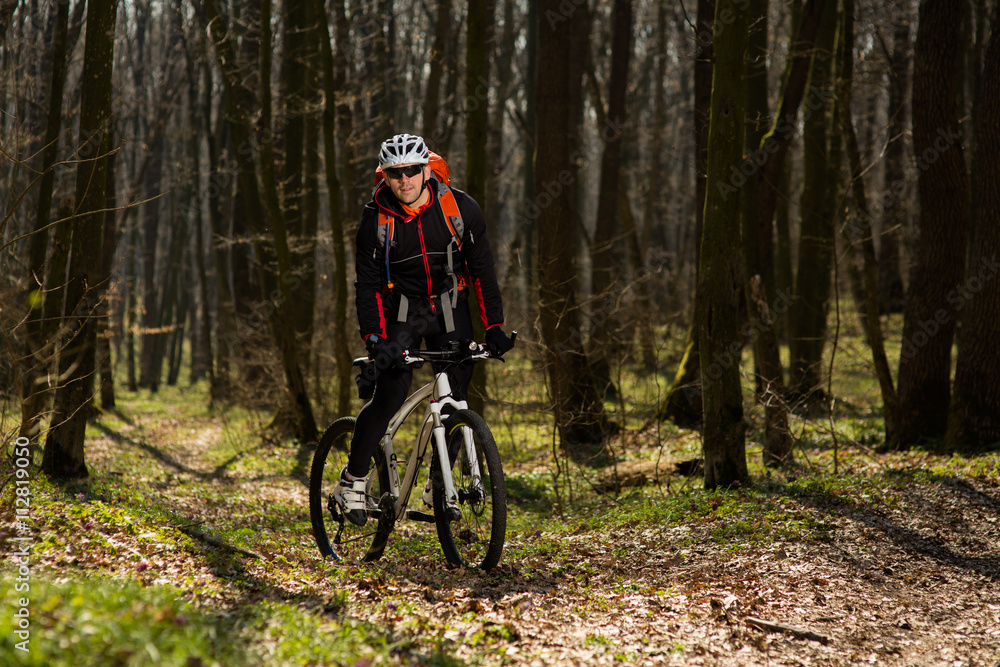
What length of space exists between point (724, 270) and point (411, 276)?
10.0 feet

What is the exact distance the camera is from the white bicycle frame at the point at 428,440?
4.55 metres

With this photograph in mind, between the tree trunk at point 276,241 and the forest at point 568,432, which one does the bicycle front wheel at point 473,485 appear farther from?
the tree trunk at point 276,241

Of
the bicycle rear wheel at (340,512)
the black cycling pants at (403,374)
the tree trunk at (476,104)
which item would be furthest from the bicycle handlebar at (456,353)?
the tree trunk at (476,104)

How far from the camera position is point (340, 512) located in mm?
5457

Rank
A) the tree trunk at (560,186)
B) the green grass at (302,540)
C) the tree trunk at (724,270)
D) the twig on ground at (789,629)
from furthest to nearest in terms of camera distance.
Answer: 1. the tree trunk at (560,186)
2. the tree trunk at (724,270)
3. the twig on ground at (789,629)
4. the green grass at (302,540)

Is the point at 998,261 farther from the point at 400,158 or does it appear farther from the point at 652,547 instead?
the point at 400,158

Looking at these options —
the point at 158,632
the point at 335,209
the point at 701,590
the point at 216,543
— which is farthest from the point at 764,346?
the point at 158,632

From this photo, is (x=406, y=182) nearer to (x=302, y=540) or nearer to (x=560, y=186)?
(x=302, y=540)

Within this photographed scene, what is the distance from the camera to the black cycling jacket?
15.4ft

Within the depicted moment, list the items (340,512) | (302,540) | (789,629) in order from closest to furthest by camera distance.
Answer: (789,629) → (340,512) → (302,540)

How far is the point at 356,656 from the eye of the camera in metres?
2.99

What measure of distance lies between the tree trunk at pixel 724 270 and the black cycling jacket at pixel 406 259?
2502 millimetres

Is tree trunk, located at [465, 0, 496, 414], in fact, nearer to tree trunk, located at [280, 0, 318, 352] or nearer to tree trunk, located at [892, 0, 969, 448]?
tree trunk, located at [892, 0, 969, 448]

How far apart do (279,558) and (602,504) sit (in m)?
3.74
